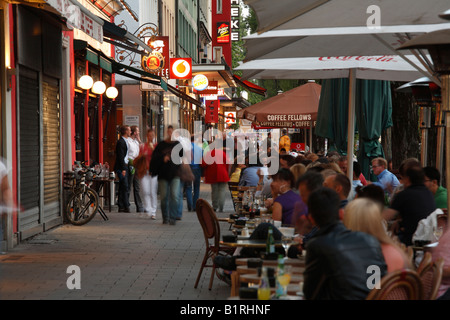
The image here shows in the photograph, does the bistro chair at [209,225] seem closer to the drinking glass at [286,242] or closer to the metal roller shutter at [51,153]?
the drinking glass at [286,242]

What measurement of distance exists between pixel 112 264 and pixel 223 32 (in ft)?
175

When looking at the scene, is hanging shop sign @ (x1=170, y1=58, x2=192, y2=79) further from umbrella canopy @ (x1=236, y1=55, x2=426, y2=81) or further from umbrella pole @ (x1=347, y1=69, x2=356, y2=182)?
umbrella pole @ (x1=347, y1=69, x2=356, y2=182)

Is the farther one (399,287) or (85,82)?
(85,82)

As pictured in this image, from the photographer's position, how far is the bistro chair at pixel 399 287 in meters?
4.75

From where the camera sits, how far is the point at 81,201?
1698 centimetres

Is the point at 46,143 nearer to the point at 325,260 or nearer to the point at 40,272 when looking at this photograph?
the point at 40,272

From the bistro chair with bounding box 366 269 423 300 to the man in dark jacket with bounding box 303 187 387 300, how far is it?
0.99 feet

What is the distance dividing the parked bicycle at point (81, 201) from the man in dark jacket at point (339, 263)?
39.3 ft

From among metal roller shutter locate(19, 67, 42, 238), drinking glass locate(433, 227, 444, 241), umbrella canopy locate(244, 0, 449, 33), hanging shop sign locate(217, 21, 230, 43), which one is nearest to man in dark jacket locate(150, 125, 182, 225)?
metal roller shutter locate(19, 67, 42, 238)

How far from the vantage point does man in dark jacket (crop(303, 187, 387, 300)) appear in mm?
5164

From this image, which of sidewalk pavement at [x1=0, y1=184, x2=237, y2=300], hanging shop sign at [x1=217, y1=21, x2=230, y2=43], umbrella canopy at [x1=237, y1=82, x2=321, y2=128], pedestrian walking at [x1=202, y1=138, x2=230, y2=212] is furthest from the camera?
hanging shop sign at [x1=217, y1=21, x2=230, y2=43]

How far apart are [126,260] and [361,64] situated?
431 centimetres

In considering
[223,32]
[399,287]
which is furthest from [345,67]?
[223,32]

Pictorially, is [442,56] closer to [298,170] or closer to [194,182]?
[298,170]
